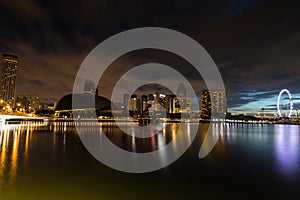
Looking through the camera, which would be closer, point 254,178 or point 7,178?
point 7,178

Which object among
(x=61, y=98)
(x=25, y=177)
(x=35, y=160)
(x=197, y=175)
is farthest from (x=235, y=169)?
(x=61, y=98)

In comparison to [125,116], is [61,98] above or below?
above

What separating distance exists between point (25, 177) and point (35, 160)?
4.28m

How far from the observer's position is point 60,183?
9.27 metres

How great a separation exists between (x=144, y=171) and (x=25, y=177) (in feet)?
19.3

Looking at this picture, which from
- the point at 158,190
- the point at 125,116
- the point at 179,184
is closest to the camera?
the point at 158,190

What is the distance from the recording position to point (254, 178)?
10852 mm

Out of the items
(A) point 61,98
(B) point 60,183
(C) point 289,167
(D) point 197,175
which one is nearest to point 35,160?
(B) point 60,183

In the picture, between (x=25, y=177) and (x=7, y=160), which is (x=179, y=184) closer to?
(x=25, y=177)

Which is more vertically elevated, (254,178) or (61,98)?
(61,98)

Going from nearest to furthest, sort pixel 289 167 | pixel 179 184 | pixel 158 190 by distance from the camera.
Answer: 1. pixel 158 190
2. pixel 179 184
3. pixel 289 167

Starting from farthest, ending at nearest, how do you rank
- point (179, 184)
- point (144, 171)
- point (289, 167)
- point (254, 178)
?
point (289, 167) → point (144, 171) → point (254, 178) → point (179, 184)

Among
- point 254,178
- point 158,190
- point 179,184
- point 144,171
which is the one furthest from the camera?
point 144,171

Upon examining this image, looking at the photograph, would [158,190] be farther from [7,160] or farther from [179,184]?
[7,160]
